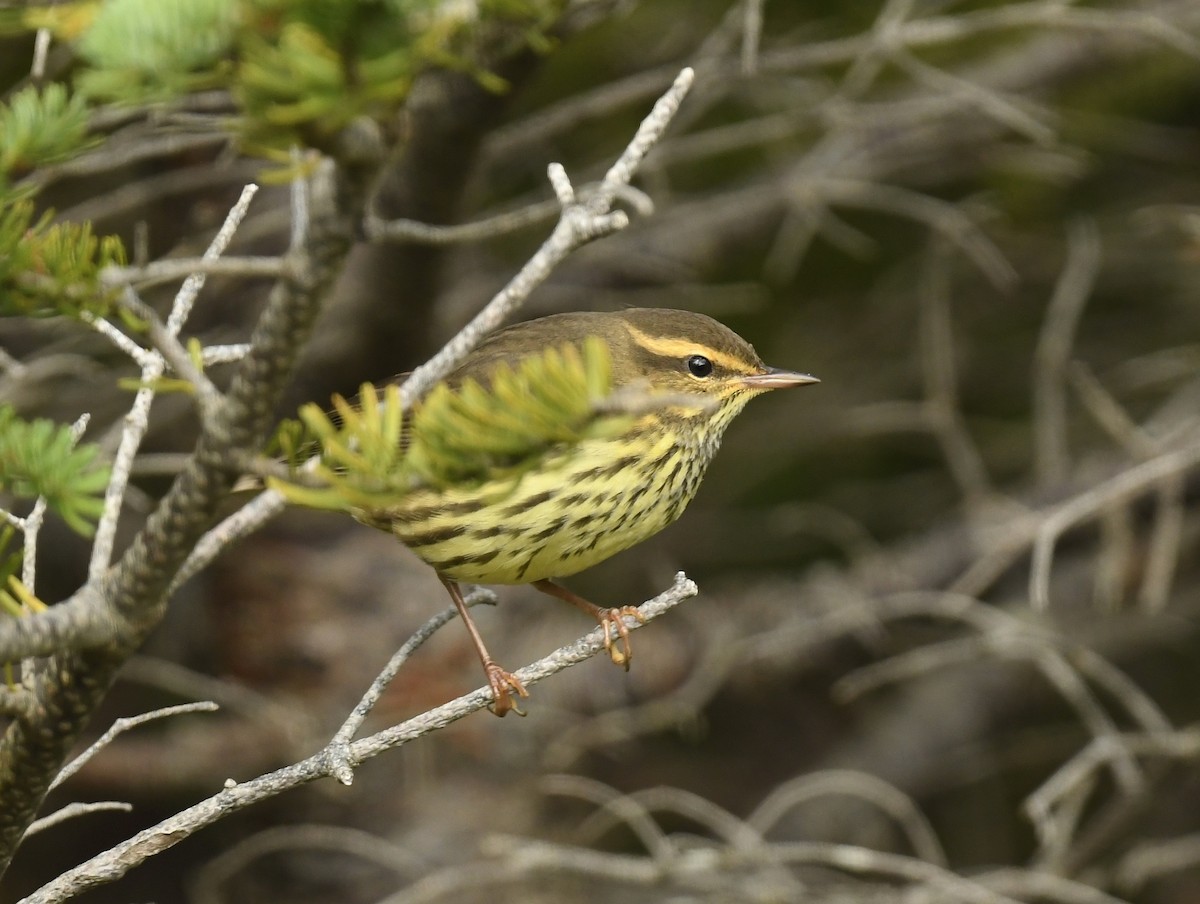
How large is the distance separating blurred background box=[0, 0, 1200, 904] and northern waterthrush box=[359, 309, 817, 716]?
2.20 feet

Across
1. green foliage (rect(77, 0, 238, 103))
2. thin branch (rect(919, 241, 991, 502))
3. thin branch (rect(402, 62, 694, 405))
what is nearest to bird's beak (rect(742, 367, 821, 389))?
thin branch (rect(919, 241, 991, 502))

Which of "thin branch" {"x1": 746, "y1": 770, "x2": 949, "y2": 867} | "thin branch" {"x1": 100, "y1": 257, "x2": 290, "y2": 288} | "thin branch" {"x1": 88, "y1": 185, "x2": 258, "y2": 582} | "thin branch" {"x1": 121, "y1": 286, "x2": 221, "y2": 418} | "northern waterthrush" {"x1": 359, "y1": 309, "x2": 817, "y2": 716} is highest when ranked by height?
"thin branch" {"x1": 100, "y1": 257, "x2": 290, "y2": 288}

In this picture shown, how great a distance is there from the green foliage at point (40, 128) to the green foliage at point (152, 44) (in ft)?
0.62

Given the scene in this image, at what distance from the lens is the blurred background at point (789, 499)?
4234mm

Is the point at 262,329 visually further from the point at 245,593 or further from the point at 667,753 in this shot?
the point at 667,753

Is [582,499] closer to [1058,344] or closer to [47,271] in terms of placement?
[47,271]

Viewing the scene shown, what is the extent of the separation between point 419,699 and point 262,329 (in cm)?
356

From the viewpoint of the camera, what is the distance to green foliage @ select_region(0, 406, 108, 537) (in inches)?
57.8

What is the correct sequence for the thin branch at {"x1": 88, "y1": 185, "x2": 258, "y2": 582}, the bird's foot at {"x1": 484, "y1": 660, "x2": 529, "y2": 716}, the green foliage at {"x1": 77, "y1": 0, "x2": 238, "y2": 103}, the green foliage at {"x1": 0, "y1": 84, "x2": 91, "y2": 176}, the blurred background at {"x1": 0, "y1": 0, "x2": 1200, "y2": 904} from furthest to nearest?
the blurred background at {"x1": 0, "y1": 0, "x2": 1200, "y2": 904}, the bird's foot at {"x1": 484, "y1": 660, "x2": 529, "y2": 716}, the thin branch at {"x1": 88, "y1": 185, "x2": 258, "y2": 582}, the green foliage at {"x1": 0, "y1": 84, "x2": 91, "y2": 176}, the green foliage at {"x1": 77, "y1": 0, "x2": 238, "y2": 103}

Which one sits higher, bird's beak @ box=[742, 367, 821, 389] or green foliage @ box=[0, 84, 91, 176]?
green foliage @ box=[0, 84, 91, 176]

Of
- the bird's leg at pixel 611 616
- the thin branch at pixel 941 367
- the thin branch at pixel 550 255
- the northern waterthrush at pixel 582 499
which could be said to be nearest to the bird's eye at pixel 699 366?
the northern waterthrush at pixel 582 499

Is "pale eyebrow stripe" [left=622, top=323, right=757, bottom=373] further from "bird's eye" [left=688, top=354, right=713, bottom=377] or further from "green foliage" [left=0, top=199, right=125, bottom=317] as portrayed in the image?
"green foliage" [left=0, top=199, right=125, bottom=317]

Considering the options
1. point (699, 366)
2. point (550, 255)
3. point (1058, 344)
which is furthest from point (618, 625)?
point (1058, 344)

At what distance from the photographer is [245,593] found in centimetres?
517
